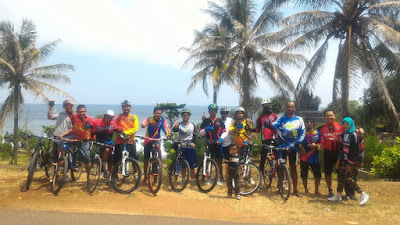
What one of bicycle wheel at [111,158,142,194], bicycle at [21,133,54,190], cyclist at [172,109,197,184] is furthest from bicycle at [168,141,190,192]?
bicycle at [21,133,54,190]

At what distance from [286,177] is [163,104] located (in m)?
34.4

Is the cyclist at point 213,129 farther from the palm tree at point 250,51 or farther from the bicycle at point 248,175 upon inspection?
the palm tree at point 250,51

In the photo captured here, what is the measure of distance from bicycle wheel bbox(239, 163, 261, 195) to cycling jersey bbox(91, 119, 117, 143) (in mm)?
2915

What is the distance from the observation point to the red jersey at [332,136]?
277 inches

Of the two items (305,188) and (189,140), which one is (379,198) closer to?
(305,188)

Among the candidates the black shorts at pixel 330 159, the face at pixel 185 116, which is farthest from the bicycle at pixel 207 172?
the black shorts at pixel 330 159

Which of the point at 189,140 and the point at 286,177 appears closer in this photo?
the point at 286,177

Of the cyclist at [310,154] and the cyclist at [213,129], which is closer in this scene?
the cyclist at [310,154]

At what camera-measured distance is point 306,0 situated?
16.0 metres

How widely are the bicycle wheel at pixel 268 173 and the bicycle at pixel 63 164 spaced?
13.6 ft

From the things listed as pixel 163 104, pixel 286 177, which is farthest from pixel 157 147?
pixel 163 104

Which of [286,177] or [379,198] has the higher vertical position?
[286,177]

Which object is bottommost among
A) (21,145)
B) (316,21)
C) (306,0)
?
(21,145)

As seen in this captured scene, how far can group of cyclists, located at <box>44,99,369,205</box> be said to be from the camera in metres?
6.90
